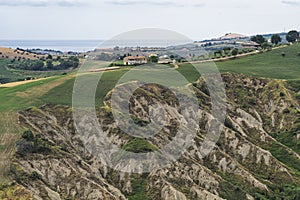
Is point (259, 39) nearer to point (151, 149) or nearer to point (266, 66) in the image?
point (266, 66)

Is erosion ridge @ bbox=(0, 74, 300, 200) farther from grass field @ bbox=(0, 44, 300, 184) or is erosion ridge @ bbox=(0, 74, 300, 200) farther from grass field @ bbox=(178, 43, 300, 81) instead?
grass field @ bbox=(178, 43, 300, 81)

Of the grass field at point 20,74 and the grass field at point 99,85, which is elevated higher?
the grass field at point 99,85

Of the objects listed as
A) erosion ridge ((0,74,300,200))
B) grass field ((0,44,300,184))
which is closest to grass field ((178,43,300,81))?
grass field ((0,44,300,184))

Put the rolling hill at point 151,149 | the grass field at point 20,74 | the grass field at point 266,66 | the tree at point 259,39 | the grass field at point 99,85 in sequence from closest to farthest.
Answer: the rolling hill at point 151,149
the grass field at point 99,85
the grass field at point 266,66
the grass field at point 20,74
the tree at point 259,39

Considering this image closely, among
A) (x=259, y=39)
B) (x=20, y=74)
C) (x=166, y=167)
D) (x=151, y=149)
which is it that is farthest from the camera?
(x=259, y=39)

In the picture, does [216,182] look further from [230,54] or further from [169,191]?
[230,54]

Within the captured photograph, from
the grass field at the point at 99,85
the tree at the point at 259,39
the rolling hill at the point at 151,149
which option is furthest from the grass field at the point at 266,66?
the tree at the point at 259,39

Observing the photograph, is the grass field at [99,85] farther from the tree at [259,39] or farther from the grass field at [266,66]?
the tree at [259,39]

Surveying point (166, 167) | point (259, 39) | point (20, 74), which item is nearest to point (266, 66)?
point (259, 39)

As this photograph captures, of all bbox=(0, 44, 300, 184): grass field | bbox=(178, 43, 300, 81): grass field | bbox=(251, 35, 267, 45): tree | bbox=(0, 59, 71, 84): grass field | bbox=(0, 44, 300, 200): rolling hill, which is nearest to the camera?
bbox=(0, 44, 300, 200): rolling hill

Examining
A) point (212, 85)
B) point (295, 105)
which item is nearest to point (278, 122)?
point (295, 105)

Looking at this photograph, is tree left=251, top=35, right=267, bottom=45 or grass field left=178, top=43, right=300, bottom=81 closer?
grass field left=178, top=43, right=300, bottom=81

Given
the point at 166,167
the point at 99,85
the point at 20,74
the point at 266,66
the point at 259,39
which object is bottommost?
the point at 166,167
